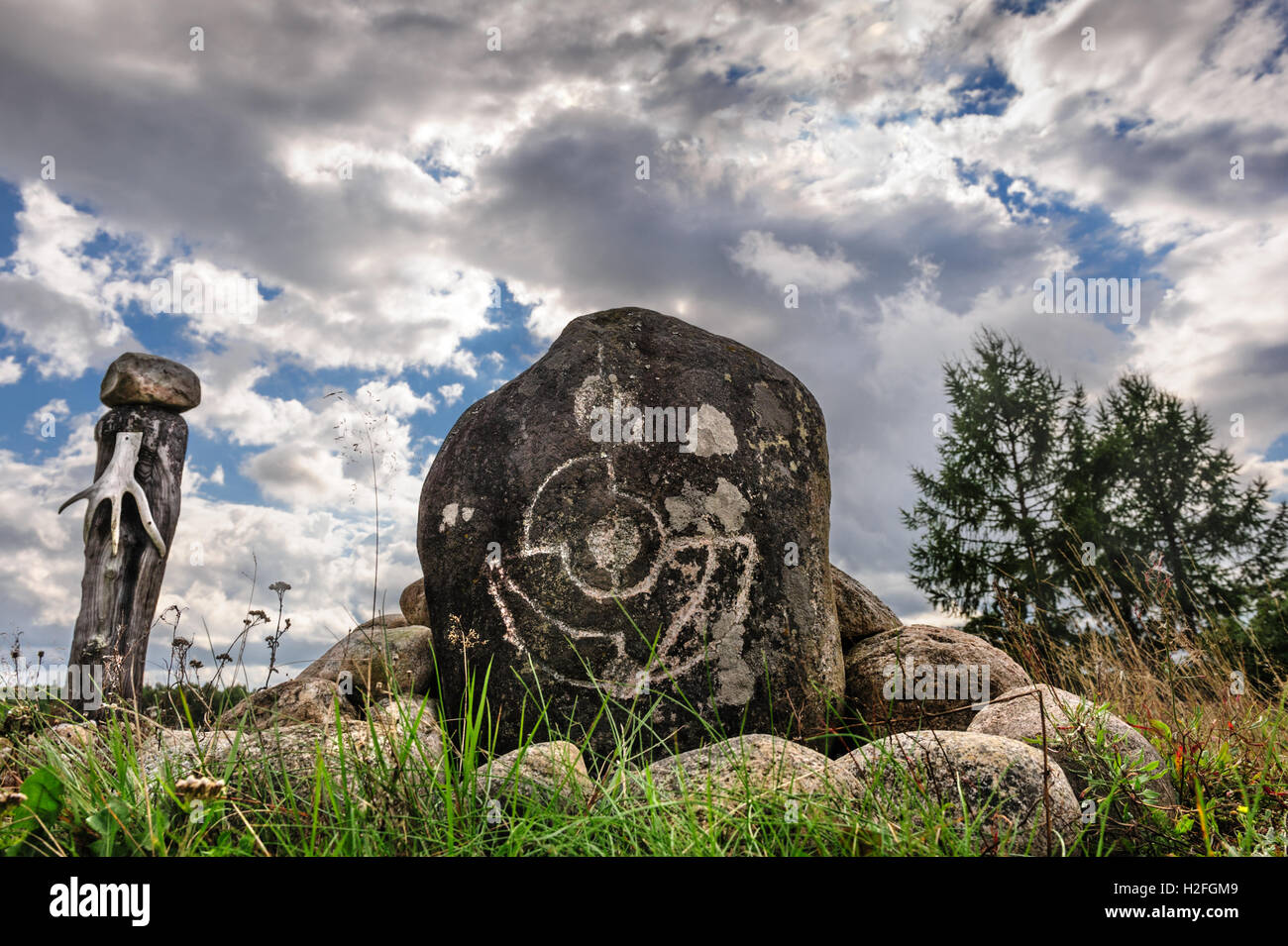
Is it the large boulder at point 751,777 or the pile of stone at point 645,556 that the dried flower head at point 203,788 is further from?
the pile of stone at point 645,556

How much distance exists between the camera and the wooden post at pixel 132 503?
27.2 ft

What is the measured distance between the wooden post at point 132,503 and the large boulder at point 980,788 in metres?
7.72

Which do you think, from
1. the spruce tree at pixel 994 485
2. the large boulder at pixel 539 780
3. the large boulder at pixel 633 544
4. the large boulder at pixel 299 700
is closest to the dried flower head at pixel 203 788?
the large boulder at pixel 539 780

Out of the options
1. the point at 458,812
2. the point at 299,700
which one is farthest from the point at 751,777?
the point at 299,700

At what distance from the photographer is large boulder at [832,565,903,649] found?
6.57 meters

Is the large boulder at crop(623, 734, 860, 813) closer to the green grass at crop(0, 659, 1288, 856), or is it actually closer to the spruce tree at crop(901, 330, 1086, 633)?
the green grass at crop(0, 659, 1288, 856)

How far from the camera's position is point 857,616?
6.58 m

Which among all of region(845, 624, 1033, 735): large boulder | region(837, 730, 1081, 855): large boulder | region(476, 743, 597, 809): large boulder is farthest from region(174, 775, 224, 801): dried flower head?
region(845, 624, 1033, 735): large boulder

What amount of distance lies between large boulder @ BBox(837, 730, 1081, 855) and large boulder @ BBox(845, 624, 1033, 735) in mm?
2394

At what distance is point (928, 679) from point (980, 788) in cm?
283

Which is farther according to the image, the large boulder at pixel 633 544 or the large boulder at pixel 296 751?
the large boulder at pixel 633 544
